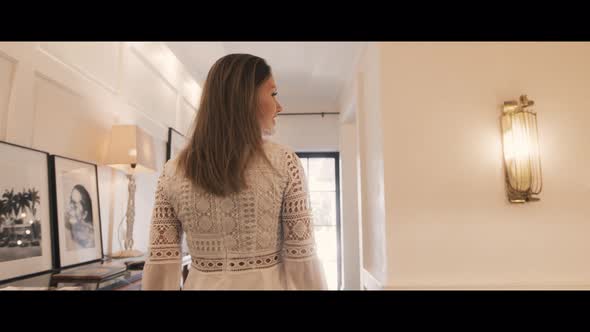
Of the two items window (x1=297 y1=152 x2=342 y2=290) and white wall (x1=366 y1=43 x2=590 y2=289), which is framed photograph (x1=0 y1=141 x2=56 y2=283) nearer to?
white wall (x1=366 y1=43 x2=590 y2=289)

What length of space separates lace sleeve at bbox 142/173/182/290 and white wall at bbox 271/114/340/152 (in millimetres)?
3921

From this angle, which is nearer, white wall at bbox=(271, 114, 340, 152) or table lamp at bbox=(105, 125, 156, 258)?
table lamp at bbox=(105, 125, 156, 258)

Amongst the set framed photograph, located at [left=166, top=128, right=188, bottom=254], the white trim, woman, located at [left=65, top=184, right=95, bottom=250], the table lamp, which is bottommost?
the white trim

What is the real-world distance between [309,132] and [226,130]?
4030mm

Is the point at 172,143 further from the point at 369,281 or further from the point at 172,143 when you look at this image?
the point at 369,281

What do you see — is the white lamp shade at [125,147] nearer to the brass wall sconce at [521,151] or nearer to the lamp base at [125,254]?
the lamp base at [125,254]

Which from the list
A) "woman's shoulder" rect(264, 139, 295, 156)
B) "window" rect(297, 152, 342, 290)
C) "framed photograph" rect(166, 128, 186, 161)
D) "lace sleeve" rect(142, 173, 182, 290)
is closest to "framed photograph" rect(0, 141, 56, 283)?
"lace sleeve" rect(142, 173, 182, 290)

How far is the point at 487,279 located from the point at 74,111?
244cm

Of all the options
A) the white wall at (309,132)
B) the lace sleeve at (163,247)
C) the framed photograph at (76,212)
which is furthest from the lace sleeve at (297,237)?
the white wall at (309,132)

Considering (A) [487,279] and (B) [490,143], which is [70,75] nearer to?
(B) [490,143]

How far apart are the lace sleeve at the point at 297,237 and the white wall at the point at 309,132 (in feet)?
13.0

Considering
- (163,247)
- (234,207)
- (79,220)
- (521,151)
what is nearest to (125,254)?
(79,220)

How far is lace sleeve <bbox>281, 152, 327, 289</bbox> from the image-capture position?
0.83 metres

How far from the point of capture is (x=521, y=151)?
79.0 inches
